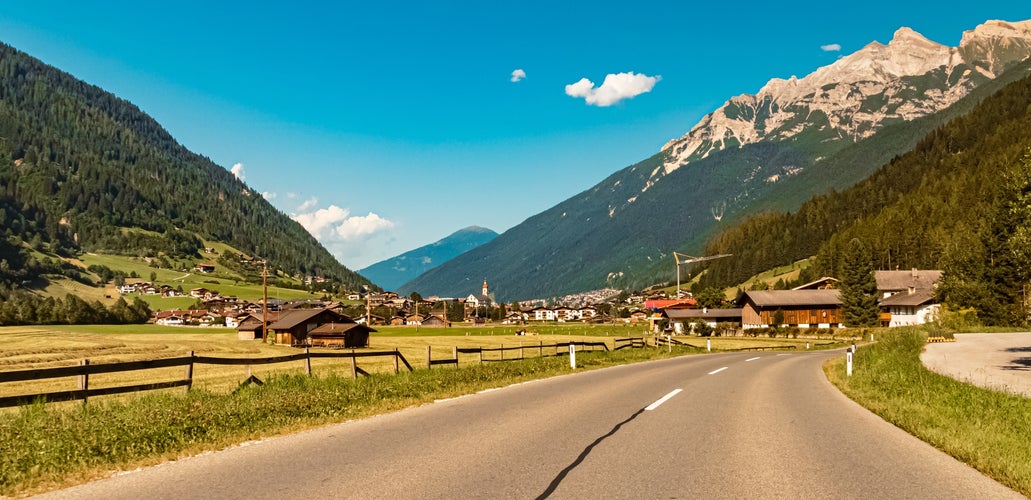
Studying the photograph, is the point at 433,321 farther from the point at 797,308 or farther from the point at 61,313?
the point at 797,308

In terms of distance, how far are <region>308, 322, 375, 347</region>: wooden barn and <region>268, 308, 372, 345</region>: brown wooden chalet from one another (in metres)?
1.25

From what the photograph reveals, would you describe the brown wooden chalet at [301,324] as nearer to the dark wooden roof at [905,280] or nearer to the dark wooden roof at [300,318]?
the dark wooden roof at [300,318]

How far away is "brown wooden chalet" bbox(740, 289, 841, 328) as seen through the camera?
A: 127938 millimetres

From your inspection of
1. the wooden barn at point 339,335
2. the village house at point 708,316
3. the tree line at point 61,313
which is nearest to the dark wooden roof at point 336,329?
the wooden barn at point 339,335

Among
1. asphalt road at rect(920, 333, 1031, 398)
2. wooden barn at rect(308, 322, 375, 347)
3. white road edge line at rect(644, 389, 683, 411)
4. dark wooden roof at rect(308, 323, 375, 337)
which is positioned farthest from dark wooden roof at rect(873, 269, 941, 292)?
white road edge line at rect(644, 389, 683, 411)

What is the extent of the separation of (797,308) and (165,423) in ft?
443

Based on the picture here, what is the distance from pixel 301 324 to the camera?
3536 inches

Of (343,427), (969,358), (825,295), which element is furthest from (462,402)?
(825,295)

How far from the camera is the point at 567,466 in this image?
8602 mm

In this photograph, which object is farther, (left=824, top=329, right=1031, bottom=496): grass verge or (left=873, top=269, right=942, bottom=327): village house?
(left=873, top=269, right=942, bottom=327): village house

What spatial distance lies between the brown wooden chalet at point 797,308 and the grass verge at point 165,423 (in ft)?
396

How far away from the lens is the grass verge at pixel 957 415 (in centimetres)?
900

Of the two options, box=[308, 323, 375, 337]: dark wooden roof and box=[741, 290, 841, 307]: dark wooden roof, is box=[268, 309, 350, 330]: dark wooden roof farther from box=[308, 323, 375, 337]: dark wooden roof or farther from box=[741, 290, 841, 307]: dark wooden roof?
box=[741, 290, 841, 307]: dark wooden roof

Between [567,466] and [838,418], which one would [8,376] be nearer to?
[567,466]
